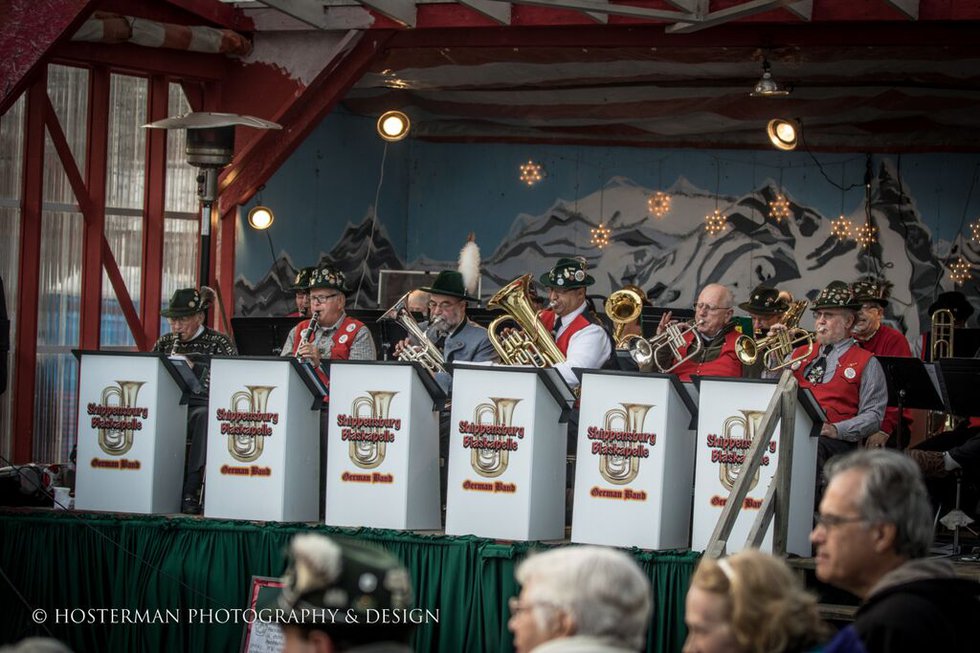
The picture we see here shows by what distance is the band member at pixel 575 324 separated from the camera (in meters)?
8.77

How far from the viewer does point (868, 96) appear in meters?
14.0

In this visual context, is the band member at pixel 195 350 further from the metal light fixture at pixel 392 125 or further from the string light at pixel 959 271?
the string light at pixel 959 271

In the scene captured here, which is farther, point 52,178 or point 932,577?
point 52,178

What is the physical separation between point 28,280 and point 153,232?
54.8 inches

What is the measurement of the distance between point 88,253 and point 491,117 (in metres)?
5.47

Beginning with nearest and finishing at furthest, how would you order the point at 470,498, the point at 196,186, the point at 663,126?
the point at 470,498
the point at 196,186
the point at 663,126

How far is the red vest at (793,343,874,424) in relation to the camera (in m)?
8.41

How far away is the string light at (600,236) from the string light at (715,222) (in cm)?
108

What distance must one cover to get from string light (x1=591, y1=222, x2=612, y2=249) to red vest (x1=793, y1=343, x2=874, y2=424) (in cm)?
774

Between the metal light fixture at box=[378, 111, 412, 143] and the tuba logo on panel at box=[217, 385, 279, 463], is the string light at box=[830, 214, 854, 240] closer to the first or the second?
the metal light fixture at box=[378, 111, 412, 143]

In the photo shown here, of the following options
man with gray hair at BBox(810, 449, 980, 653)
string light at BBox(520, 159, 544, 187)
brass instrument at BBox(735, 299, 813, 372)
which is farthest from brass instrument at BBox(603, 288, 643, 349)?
string light at BBox(520, 159, 544, 187)

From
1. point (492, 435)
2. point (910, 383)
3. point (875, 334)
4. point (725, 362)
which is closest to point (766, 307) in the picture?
point (875, 334)

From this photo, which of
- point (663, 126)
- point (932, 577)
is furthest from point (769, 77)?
point (932, 577)

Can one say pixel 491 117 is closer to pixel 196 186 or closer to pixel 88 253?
pixel 196 186
